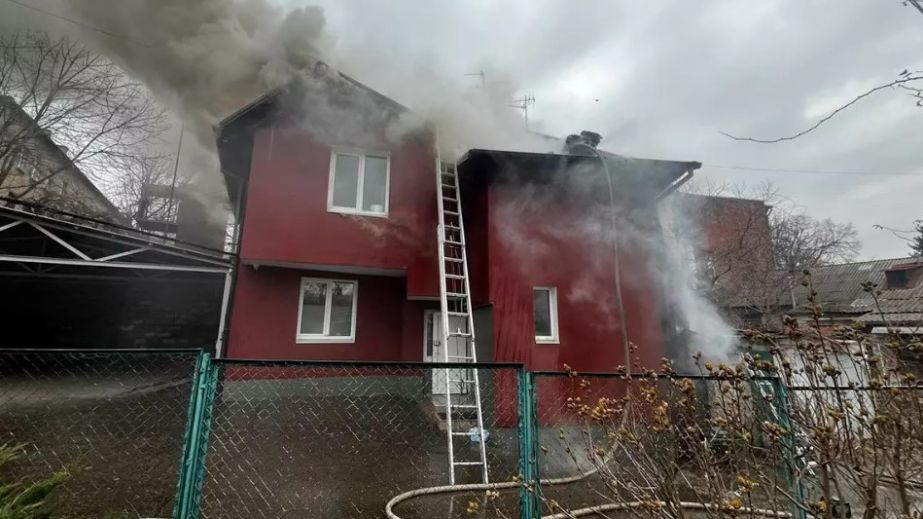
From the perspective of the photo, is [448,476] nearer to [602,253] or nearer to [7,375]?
[602,253]

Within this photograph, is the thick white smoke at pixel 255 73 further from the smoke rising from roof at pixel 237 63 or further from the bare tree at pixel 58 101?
the bare tree at pixel 58 101

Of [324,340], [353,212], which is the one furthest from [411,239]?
[324,340]

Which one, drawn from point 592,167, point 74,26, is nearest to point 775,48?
point 592,167

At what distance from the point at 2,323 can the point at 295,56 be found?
39.8ft

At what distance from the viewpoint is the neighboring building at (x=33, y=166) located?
12.5 metres

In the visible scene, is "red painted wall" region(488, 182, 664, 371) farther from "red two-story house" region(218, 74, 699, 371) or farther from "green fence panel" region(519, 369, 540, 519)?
"green fence panel" region(519, 369, 540, 519)

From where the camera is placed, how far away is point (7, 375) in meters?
10.4

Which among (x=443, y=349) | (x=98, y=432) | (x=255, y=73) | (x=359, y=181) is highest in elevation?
(x=255, y=73)

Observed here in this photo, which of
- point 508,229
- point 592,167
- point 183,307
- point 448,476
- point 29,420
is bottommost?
point 448,476

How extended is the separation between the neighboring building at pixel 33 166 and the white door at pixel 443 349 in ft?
38.5

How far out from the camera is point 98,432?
6.10m

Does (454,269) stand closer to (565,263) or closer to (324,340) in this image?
(565,263)

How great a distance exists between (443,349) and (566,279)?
2828 millimetres

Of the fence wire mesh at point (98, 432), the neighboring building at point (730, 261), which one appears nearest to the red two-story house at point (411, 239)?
the fence wire mesh at point (98, 432)
